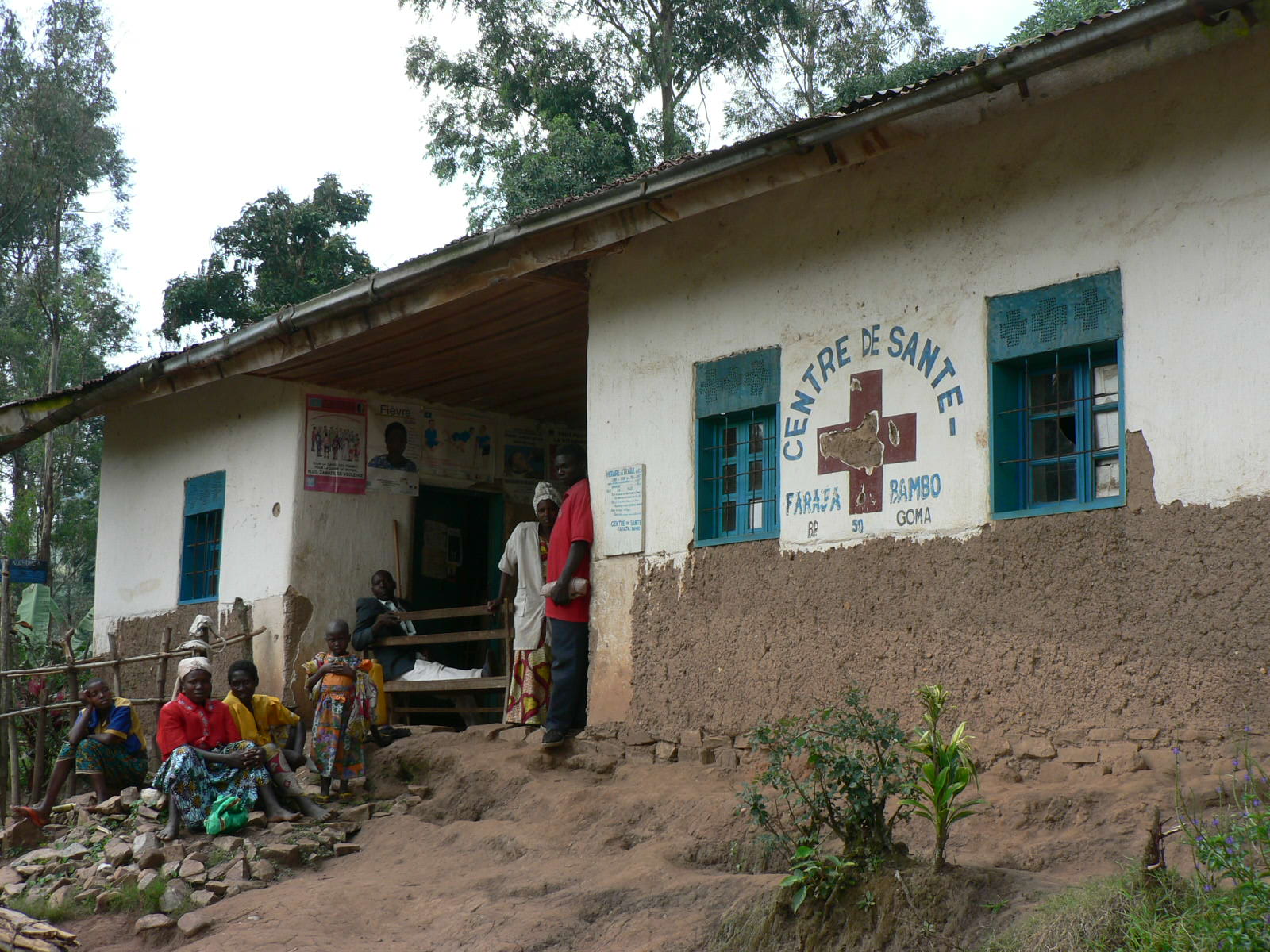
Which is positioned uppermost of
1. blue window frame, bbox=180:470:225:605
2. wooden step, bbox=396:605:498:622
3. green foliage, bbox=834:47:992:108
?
green foliage, bbox=834:47:992:108

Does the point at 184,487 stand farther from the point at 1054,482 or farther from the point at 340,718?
the point at 1054,482

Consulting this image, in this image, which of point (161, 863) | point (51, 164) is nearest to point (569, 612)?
point (161, 863)

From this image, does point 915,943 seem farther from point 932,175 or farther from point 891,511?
point 932,175

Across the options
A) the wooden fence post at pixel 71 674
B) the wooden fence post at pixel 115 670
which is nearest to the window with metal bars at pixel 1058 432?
the wooden fence post at pixel 115 670

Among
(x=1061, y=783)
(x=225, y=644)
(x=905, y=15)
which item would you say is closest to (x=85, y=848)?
(x=225, y=644)

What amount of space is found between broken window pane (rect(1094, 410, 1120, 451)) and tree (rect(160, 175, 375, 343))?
644 inches

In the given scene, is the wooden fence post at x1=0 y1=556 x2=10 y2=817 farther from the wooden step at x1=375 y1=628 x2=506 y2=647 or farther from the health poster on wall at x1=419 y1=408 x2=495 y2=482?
the health poster on wall at x1=419 y1=408 x2=495 y2=482

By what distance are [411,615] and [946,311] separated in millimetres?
5021

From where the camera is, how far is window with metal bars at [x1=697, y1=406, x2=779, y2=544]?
286 inches

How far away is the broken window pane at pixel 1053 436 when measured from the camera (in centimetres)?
601

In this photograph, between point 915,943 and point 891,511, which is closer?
point 915,943

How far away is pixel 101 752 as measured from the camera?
9000 millimetres

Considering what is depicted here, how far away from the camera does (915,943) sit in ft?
14.4

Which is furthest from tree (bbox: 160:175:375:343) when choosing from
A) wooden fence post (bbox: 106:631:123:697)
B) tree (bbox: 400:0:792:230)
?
wooden fence post (bbox: 106:631:123:697)
